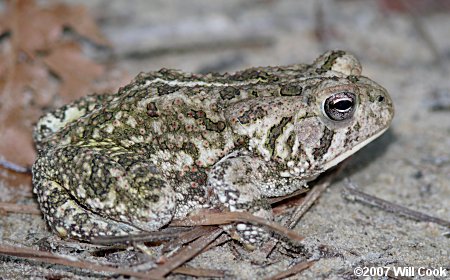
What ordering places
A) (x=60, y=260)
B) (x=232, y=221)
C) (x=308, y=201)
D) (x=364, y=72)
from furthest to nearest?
(x=364, y=72)
(x=308, y=201)
(x=232, y=221)
(x=60, y=260)

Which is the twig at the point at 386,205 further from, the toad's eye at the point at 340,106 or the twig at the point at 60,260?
the twig at the point at 60,260

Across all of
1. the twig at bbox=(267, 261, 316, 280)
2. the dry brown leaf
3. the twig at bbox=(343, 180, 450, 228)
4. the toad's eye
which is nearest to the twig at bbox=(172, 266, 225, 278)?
the twig at bbox=(267, 261, 316, 280)

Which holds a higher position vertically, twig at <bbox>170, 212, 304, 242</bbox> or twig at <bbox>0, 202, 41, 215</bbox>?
twig at <bbox>170, 212, 304, 242</bbox>

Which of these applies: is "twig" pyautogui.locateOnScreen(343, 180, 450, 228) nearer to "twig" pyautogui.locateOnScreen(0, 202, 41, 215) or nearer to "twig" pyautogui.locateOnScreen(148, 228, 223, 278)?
"twig" pyautogui.locateOnScreen(148, 228, 223, 278)

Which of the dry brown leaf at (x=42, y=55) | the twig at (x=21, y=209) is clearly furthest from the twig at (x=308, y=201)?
the dry brown leaf at (x=42, y=55)

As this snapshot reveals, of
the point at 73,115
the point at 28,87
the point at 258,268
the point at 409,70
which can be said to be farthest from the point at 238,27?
the point at 258,268

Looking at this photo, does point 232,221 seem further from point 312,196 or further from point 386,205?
point 386,205

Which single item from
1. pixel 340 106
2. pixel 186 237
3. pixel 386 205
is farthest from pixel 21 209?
pixel 386 205
